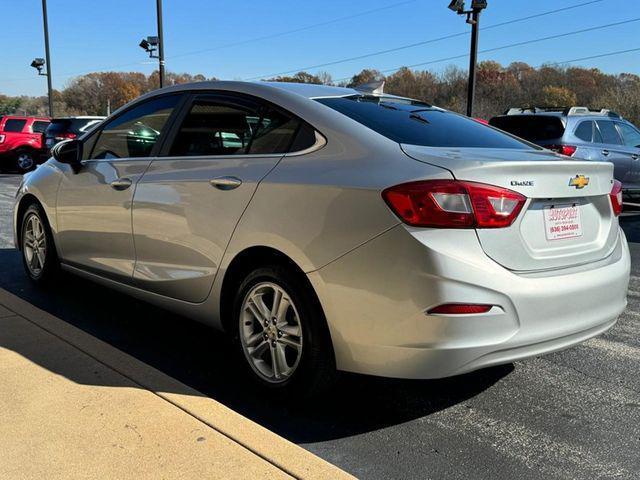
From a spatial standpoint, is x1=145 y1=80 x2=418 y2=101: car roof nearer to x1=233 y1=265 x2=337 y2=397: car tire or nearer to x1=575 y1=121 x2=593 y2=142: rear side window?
x1=233 y1=265 x2=337 y2=397: car tire

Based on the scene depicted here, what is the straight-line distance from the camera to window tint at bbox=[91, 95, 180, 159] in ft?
13.0

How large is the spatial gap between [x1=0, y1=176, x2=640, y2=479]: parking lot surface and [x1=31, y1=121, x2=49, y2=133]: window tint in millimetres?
17614

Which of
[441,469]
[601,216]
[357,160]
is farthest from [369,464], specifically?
[601,216]

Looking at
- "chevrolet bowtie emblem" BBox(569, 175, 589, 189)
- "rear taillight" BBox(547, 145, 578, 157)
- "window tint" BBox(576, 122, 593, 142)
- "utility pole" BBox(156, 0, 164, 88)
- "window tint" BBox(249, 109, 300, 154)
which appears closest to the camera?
"chevrolet bowtie emblem" BBox(569, 175, 589, 189)

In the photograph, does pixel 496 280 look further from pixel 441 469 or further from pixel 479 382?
pixel 479 382

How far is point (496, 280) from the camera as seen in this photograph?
8.30 feet

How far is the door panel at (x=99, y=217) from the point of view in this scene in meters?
3.93

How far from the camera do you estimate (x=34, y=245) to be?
5047 millimetres

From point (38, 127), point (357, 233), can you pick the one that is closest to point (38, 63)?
point (38, 127)

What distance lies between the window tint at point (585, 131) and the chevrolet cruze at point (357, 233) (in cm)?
769

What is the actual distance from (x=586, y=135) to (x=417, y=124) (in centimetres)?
847

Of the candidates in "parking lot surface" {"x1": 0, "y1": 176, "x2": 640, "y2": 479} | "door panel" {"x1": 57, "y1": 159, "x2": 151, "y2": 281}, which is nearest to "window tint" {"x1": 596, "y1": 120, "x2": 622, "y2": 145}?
"parking lot surface" {"x1": 0, "y1": 176, "x2": 640, "y2": 479}

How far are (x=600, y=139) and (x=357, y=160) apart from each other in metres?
9.53

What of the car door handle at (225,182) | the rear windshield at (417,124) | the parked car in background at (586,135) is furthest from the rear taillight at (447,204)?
the parked car in background at (586,135)
